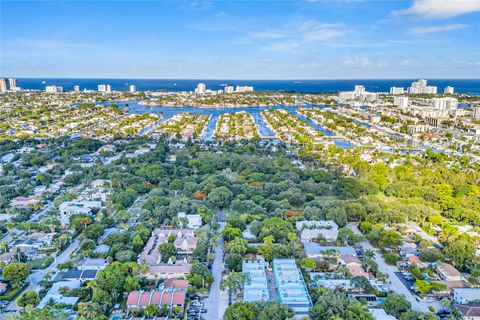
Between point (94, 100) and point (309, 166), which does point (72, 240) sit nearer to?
point (309, 166)

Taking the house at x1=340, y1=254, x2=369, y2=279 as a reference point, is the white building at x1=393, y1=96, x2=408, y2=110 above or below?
above

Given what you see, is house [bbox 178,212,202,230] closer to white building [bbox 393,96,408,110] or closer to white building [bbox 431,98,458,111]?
white building [bbox 431,98,458,111]

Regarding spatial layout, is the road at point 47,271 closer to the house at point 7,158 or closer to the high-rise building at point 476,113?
the house at point 7,158

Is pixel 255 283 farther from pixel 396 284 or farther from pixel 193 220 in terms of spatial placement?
pixel 193 220

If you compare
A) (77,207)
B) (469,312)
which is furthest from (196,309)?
(77,207)

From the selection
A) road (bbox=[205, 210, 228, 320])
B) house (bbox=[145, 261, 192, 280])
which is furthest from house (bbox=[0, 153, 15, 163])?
road (bbox=[205, 210, 228, 320])

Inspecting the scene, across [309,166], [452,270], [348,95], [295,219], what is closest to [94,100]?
[348,95]
